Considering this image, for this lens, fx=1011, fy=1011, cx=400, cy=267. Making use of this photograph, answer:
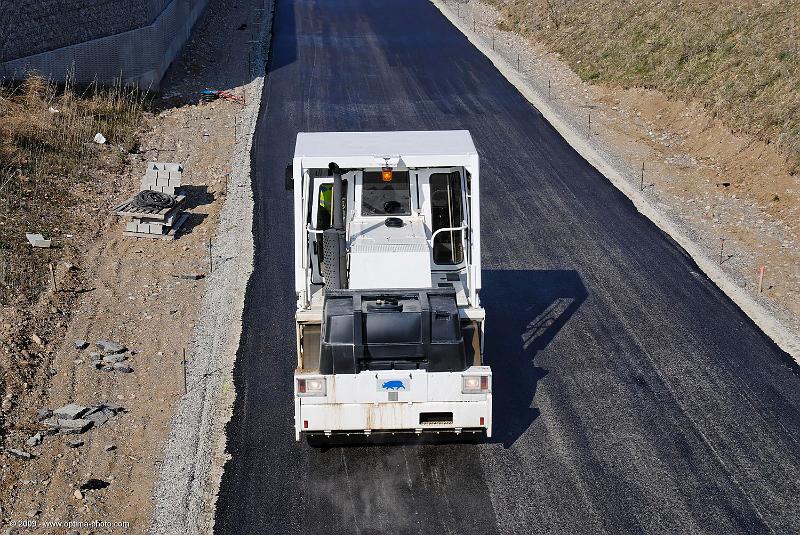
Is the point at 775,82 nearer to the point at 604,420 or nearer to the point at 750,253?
the point at 750,253

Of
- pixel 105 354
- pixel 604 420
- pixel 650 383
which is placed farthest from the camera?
pixel 105 354

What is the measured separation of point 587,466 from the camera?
12.7m

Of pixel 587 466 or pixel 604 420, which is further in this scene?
pixel 604 420

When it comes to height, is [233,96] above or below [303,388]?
below

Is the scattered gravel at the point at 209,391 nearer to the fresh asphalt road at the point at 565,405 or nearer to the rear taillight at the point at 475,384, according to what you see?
the fresh asphalt road at the point at 565,405

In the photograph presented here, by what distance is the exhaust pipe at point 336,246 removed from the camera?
13430 millimetres

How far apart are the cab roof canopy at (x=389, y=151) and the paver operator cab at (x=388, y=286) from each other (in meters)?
0.02

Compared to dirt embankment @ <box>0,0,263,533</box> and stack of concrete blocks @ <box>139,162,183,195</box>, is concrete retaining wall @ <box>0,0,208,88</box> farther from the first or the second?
stack of concrete blocks @ <box>139,162,183,195</box>

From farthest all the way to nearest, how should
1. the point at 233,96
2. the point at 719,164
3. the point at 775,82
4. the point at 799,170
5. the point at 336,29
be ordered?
the point at 336,29
the point at 233,96
the point at 775,82
the point at 719,164
the point at 799,170

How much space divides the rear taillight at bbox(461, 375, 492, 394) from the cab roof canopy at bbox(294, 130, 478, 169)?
3306 mm

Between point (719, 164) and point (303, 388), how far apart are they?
1666 centimetres

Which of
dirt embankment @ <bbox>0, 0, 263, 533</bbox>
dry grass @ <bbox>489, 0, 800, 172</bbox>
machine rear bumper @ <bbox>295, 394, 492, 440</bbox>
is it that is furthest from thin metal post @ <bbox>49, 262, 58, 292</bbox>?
dry grass @ <bbox>489, 0, 800, 172</bbox>

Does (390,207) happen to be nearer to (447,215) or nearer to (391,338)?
(447,215)

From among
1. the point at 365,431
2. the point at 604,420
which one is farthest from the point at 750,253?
the point at 365,431
